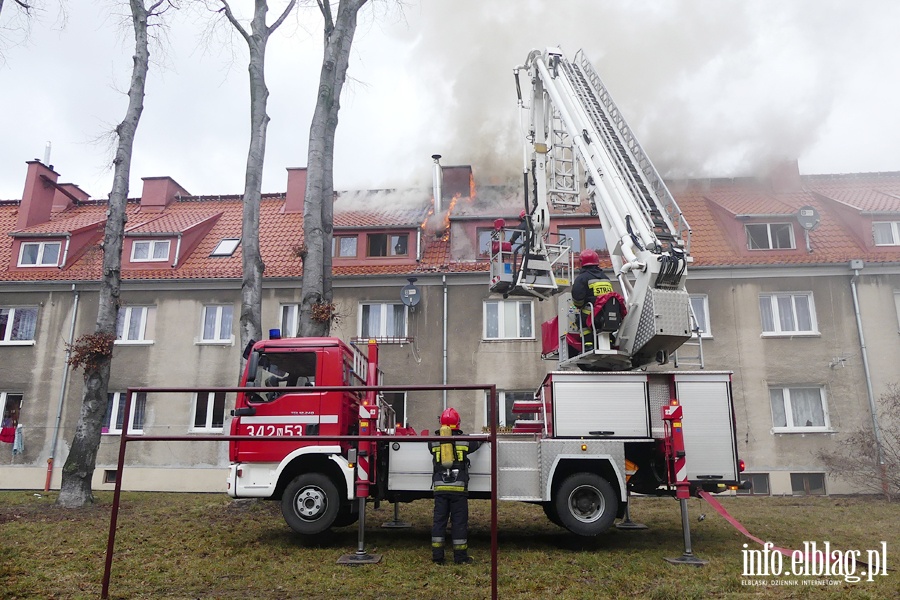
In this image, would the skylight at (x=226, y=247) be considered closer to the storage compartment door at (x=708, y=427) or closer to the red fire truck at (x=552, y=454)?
the red fire truck at (x=552, y=454)

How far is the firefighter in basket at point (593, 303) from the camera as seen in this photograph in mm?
8664

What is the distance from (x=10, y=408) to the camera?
746 inches

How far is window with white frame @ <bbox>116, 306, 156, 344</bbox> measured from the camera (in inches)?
757

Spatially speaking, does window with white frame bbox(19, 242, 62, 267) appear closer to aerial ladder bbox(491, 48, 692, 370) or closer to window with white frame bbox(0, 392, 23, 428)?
window with white frame bbox(0, 392, 23, 428)

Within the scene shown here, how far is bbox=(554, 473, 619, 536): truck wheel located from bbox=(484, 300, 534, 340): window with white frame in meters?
10.2

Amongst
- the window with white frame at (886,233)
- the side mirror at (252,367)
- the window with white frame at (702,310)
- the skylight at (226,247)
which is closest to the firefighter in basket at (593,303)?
the side mirror at (252,367)

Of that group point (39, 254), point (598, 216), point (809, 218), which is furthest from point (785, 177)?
point (39, 254)

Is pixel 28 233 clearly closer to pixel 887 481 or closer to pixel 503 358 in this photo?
pixel 503 358

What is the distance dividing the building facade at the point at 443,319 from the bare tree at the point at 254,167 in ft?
17.1

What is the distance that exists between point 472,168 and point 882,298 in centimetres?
1292

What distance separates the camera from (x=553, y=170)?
38.5ft

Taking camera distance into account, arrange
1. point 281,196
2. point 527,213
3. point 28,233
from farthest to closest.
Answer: point 281,196, point 28,233, point 527,213

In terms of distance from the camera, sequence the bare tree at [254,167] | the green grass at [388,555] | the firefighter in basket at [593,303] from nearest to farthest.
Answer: the green grass at [388,555] < the firefighter in basket at [593,303] < the bare tree at [254,167]

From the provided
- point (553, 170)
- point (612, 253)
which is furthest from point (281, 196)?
point (612, 253)
